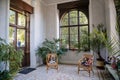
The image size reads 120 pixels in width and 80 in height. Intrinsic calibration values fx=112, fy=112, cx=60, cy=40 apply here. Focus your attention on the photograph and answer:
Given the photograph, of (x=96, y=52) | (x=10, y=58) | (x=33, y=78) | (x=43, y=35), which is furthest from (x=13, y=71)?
(x=96, y=52)

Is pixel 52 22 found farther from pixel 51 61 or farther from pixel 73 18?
pixel 51 61

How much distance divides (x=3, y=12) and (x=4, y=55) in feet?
5.24

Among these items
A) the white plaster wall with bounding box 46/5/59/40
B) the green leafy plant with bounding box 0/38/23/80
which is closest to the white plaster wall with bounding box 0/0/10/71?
the green leafy plant with bounding box 0/38/23/80

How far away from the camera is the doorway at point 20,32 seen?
4.75 meters

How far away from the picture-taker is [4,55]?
3211 mm

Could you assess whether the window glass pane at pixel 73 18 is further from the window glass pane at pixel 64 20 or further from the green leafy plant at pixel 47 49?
A: the green leafy plant at pixel 47 49

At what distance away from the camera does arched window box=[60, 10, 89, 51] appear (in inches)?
248

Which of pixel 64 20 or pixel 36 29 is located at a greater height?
pixel 64 20

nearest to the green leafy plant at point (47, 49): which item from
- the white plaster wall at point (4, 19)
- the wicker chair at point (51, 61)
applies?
the wicker chair at point (51, 61)

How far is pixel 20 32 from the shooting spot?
519 centimetres

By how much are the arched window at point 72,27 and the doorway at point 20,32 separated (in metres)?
2.08

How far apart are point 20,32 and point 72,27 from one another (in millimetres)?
2916

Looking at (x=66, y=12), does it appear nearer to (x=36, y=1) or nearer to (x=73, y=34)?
(x=73, y=34)

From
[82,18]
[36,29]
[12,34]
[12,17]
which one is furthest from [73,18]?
[12,34]
